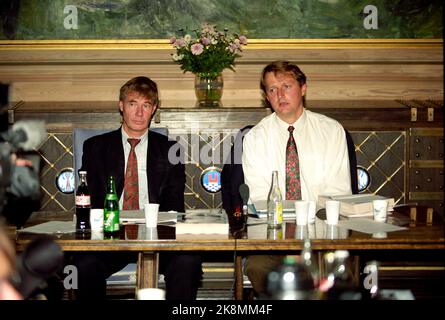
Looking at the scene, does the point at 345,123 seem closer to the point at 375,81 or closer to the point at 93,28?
the point at 375,81

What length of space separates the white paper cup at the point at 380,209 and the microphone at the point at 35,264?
1821mm

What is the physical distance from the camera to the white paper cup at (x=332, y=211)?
277 cm

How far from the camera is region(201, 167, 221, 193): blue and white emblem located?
4.38 metres

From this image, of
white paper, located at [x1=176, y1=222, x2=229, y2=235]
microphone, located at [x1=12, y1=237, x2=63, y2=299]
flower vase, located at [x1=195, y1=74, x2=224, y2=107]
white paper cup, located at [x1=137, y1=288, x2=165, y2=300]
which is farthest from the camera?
flower vase, located at [x1=195, y1=74, x2=224, y2=107]

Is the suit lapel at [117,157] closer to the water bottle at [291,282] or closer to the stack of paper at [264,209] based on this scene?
the stack of paper at [264,209]

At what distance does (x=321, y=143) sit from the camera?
366cm

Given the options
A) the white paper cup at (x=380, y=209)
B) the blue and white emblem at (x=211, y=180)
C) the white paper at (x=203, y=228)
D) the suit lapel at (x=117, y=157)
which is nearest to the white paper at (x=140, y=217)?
the white paper at (x=203, y=228)

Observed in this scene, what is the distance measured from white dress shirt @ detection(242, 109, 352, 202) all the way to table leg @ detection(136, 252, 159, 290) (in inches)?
31.3

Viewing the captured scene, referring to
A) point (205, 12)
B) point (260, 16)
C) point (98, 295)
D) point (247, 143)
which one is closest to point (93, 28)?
point (205, 12)

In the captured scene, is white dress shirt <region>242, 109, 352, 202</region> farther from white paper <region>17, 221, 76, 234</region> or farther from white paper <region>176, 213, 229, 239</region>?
white paper <region>17, 221, 76, 234</region>

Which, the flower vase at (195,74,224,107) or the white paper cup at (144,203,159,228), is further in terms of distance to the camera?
the flower vase at (195,74,224,107)

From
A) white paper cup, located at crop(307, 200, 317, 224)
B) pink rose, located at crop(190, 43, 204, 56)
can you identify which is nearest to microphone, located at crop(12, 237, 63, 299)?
white paper cup, located at crop(307, 200, 317, 224)

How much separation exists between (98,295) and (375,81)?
268 cm

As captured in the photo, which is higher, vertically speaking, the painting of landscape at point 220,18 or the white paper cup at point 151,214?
the painting of landscape at point 220,18
